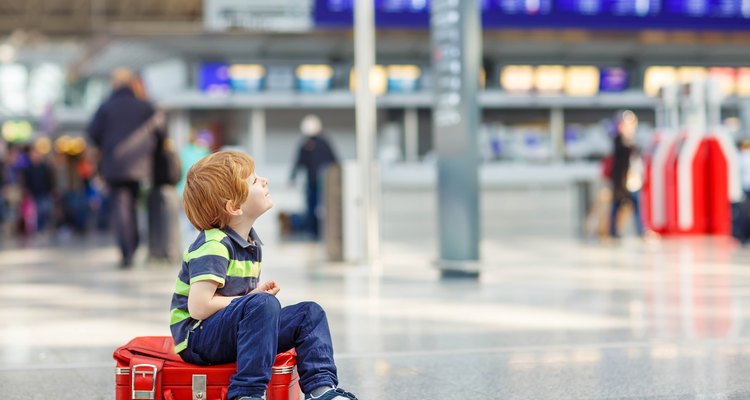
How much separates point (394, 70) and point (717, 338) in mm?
18064

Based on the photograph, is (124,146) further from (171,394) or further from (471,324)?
(171,394)

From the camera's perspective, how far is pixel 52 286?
31.6 feet

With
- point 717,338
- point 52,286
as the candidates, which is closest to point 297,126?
point 52,286

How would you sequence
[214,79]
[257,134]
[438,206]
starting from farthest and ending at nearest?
[257,134] → [214,79] → [438,206]

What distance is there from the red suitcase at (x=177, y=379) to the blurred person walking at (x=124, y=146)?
26.6 ft

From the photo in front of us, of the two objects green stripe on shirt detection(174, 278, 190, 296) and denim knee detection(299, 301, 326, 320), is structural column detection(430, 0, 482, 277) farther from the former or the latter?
green stripe on shirt detection(174, 278, 190, 296)

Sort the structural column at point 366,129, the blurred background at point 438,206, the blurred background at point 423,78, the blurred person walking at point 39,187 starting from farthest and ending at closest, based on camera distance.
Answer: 1. the blurred person walking at point 39,187
2. the blurred background at point 423,78
3. the structural column at point 366,129
4. the blurred background at point 438,206

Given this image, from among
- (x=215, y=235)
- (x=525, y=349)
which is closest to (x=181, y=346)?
(x=215, y=235)

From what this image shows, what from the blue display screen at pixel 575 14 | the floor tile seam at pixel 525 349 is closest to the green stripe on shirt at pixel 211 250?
the floor tile seam at pixel 525 349

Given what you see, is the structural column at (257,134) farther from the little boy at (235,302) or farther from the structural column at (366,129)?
the little boy at (235,302)

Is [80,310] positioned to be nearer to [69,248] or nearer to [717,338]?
[717,338]

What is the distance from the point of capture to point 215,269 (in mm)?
3471

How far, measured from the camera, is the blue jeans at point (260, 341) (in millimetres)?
3377

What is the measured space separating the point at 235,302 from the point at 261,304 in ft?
0.34
